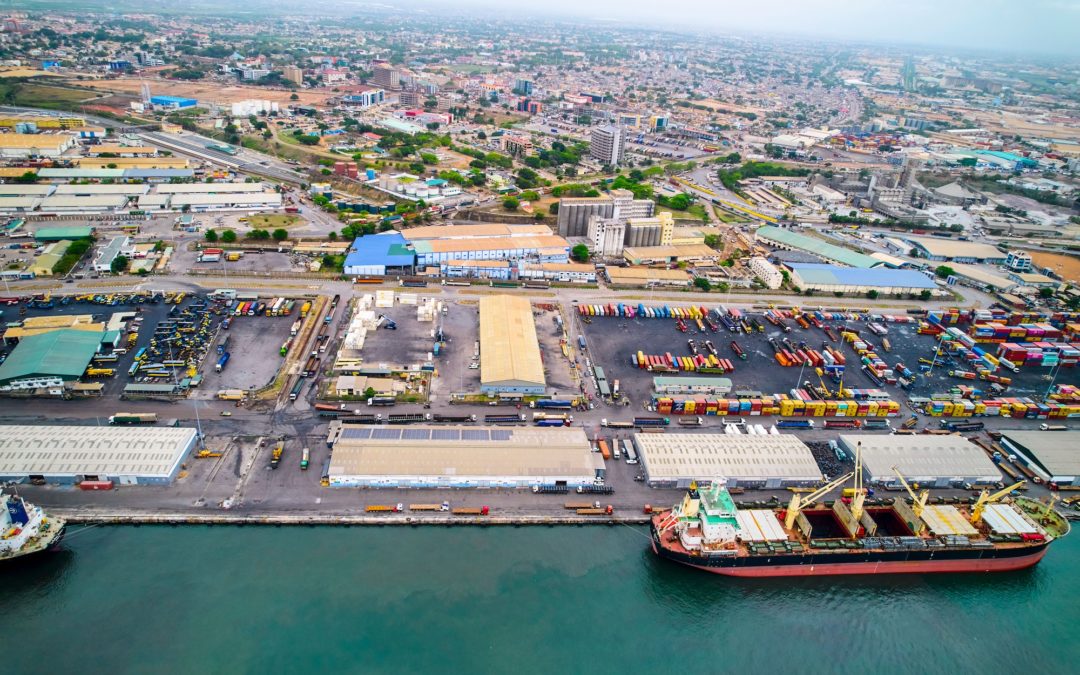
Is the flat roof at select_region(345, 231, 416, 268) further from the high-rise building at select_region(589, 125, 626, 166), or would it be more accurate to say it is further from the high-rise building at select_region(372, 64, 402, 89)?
the high-rise building at select_region(372, 64, 402, 89)

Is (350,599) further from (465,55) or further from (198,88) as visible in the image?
(465,55)

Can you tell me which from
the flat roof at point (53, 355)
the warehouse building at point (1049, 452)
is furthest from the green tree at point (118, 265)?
the warehouse building at point (1049, 452)

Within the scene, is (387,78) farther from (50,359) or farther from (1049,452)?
(1049,452)

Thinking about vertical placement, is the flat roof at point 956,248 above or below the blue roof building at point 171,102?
below

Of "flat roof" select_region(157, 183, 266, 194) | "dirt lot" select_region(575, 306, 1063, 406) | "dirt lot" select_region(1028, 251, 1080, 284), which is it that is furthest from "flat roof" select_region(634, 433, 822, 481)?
"flat roof" select_region(157, 183, 266, 194)

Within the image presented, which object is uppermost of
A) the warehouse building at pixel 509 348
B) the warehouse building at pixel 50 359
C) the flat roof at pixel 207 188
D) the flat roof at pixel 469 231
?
the flat roof at pixel 207 188

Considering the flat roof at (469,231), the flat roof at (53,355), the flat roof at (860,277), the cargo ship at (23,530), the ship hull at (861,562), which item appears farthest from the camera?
the flat roof at (469,231)

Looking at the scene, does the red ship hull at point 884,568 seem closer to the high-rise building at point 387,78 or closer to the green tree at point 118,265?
the green tree at point 118,265

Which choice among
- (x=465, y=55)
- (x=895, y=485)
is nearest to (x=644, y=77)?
(x=465, y=55)
